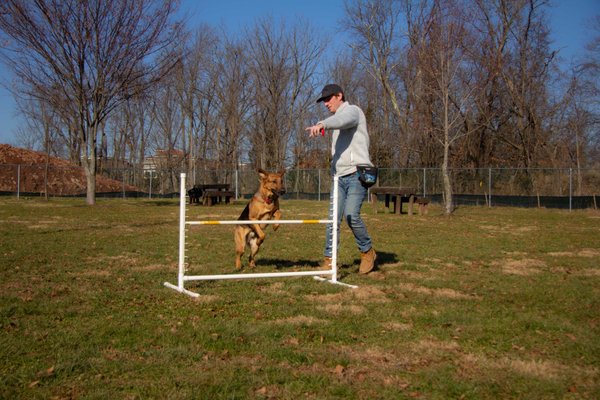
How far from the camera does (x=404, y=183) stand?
95.6 feet

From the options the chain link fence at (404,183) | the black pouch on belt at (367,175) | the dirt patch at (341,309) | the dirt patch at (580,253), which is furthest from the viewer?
the chain link fence at (404,183)

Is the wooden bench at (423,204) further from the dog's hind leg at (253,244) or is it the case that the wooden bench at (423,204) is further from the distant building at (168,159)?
the distant building at (168,159)

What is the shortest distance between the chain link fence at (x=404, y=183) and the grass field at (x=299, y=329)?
17.8m

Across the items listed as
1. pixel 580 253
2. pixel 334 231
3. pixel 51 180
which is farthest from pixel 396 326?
pixel 51 180

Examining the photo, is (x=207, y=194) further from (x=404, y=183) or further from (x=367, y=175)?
(x=367, y=175)

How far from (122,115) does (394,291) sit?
4367 centimetres

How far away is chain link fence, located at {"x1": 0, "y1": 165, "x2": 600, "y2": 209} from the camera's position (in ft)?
79.3

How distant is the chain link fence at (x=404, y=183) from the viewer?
24172mm

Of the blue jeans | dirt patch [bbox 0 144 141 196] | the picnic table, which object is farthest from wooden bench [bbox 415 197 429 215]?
dirt patch [bbox 0 144 141 196]

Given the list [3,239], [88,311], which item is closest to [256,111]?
[3,239]

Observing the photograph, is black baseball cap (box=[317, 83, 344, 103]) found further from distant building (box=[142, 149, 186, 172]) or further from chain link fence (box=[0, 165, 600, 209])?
distant building (box=[142, 149, 186, 172])

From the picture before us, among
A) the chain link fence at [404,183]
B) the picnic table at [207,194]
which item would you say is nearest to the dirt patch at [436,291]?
the picnic table at [207,194]

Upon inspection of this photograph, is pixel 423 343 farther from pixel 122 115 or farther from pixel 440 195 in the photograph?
pixel 122 115

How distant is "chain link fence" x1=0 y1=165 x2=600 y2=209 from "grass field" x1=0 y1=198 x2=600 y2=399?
17761 millimetres
